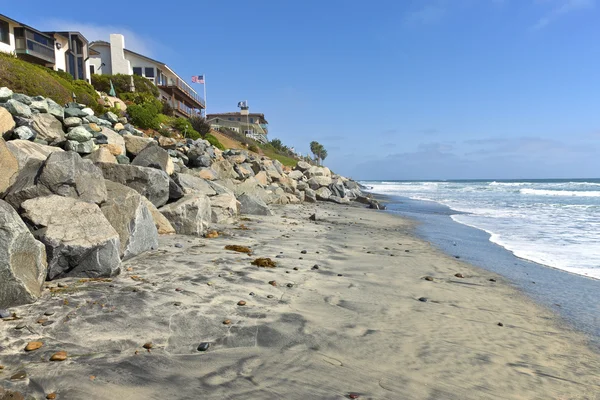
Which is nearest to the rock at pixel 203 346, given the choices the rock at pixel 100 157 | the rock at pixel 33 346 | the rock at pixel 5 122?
the rock at pixel 33 346

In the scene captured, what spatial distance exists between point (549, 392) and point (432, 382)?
3.26 feet

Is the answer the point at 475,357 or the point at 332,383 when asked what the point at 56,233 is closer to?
the point at 332,383

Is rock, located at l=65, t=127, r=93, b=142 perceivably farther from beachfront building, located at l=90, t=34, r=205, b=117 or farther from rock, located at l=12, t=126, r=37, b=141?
beachfront building, located at l=90, t=34, r=205, b=117

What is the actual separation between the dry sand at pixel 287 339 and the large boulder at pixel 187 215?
197 centimetres

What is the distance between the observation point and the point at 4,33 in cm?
3148

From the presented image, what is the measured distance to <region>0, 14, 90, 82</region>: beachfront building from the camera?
31641 millimetres

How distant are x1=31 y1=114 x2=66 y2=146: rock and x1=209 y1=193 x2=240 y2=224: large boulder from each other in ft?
14.5

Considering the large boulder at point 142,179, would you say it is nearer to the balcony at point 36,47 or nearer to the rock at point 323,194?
the rock at point 323,194

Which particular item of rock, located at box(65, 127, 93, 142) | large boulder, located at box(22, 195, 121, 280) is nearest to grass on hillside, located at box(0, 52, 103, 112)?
rock, located at box(65, 127, 93, 142)

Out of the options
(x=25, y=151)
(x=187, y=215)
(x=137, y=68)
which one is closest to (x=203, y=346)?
(x=187, y=215)

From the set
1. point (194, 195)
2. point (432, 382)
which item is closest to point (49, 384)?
point (432, 382)

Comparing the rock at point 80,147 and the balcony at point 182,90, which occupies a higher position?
the balcony at point 182,90

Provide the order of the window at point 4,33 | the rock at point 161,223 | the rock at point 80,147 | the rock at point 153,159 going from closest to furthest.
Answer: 1. the rock at point 161,223
2. the rock at point 80,147
3. the rock at point 153,159
4. the window at point 4,33

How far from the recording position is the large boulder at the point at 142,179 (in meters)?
8.58
